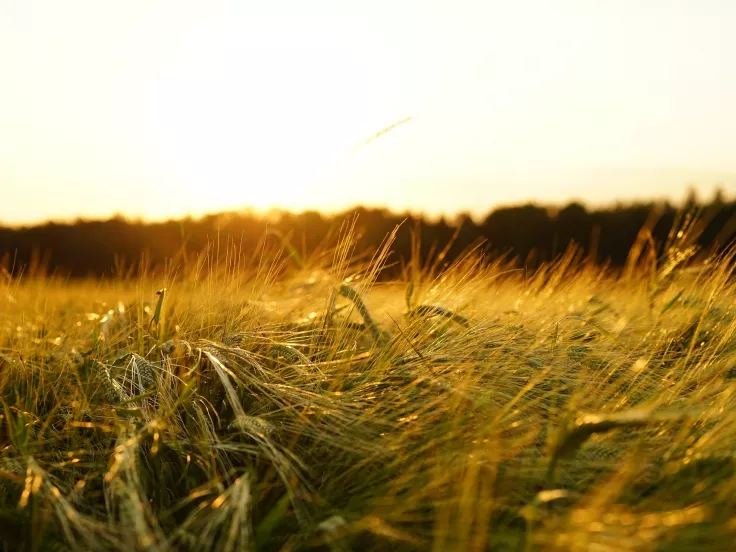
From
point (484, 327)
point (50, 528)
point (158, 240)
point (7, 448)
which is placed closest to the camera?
point (50, 528)

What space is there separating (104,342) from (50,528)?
2.66ft

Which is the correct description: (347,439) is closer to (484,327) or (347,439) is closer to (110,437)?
(110,437)

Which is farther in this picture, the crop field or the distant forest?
the distant forest

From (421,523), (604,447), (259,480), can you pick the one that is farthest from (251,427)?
(604,447)

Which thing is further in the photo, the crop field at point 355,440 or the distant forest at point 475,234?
the distant forest at point 475,234

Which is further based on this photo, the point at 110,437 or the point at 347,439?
the point at 110,437

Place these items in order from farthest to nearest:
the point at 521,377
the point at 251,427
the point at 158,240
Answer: the point at 158,240 < the point at 521,377 < the point at 251,427

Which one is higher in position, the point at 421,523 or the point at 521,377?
the point at 521,377

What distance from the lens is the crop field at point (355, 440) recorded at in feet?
3.45

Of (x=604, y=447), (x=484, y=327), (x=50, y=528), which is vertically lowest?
(x=50, y=528)

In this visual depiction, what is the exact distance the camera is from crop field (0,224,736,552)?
105 cm

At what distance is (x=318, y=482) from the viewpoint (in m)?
1.32

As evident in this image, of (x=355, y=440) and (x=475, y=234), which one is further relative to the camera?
(x=475, y=234)

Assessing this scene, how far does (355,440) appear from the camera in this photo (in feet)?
4.44
